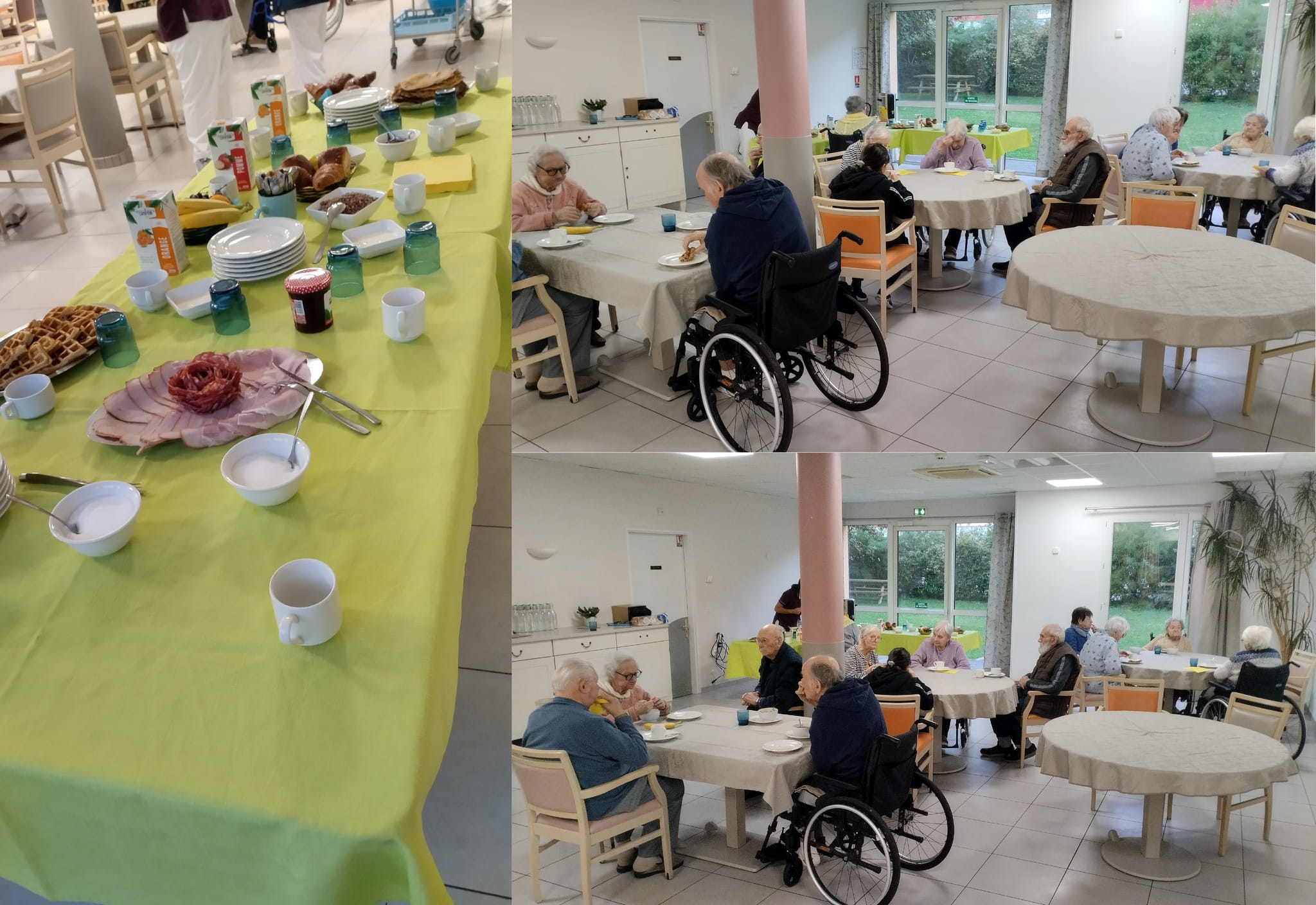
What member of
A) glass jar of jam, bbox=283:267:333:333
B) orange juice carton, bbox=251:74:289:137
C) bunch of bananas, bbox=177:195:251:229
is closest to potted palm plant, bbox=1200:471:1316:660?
glass jar of jam, bbox=283:267:333:333

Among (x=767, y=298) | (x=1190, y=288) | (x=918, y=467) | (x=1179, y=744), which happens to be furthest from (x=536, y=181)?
(x=1179, y=744)

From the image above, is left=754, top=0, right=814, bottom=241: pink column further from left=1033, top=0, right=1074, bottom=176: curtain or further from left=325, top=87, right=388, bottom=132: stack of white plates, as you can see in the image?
left=325, top=87, right=388, bottom=132: stack of white plates

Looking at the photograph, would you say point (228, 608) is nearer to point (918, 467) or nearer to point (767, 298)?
point (918, 467)

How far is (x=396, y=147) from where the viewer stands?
3.19 m

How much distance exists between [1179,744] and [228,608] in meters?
2.03

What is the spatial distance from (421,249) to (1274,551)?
7.29ft

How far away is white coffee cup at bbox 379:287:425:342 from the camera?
205 centimetres

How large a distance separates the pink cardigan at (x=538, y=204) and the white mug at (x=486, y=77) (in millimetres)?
512

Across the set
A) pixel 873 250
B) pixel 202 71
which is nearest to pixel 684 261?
pixel 873 250

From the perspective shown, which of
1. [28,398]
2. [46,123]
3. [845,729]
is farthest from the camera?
[46,123]

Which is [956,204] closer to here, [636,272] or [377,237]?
[636,272]

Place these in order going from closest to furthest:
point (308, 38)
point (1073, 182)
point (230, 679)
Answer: point (230, 679) < point (1073, 182) < point (308, 38)

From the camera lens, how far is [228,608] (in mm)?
1393

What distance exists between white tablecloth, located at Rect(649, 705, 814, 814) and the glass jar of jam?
1369 mm
